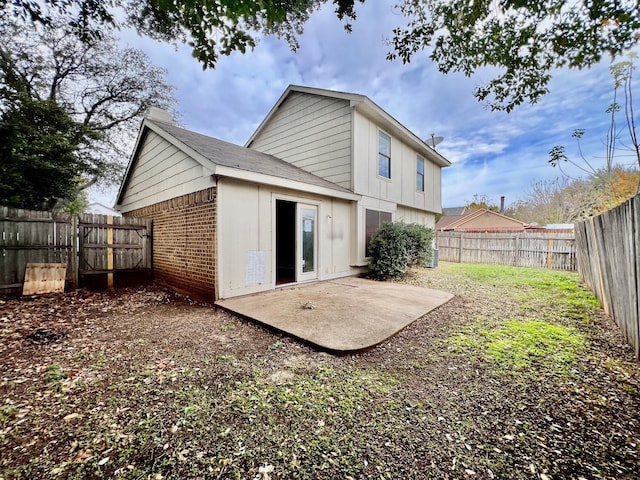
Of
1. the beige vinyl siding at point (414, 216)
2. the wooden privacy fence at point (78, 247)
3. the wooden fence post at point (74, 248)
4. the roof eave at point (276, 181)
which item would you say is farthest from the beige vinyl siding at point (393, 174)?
the wooden fence post at point (74, 248)

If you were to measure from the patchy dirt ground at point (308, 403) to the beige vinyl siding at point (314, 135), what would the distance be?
18.9 ft

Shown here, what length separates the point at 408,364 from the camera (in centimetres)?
281

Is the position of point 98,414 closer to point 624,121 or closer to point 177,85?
point 624,121

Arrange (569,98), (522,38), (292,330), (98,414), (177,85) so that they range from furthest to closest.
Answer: (177,85)
(569,98)
(522,38)
(292,330)
(98,414)

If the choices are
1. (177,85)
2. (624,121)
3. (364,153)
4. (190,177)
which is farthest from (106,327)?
(177,85)

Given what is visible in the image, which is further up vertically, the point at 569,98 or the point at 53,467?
the point at 569,98

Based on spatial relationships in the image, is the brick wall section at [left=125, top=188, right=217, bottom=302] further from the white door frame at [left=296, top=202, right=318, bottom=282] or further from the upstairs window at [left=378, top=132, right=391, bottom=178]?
the upstairs window at [left=378, top=132, right=391, bottom=178]

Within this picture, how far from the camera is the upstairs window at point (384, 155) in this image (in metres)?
8.66

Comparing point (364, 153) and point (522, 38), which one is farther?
point (364, 153)

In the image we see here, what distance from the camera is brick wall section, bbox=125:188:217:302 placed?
4926 mm

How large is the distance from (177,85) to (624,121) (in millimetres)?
19320

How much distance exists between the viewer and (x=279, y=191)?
5.82 m

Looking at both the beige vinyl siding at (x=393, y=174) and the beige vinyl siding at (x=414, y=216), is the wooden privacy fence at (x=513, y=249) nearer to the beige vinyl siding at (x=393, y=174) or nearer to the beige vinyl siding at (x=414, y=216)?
the beige vinyl siding at (x=414, y=216)

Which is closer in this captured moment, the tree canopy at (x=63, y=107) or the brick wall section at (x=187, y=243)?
the brick wall section at (x=187, y=243)
